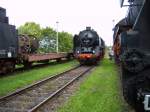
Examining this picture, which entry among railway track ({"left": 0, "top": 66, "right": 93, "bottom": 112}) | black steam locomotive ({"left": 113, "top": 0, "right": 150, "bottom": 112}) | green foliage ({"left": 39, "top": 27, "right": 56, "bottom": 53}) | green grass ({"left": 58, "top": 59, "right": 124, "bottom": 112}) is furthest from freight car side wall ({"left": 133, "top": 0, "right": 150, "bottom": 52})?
green foliage ({"left": 39, "top": 27, "right": 56, "bottom": 53})

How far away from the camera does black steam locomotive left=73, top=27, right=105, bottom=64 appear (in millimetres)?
30953

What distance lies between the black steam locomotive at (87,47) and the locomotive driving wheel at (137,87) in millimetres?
24066

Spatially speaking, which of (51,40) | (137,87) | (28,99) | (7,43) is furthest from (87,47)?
(51,40)

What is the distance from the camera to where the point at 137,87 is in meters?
6.45

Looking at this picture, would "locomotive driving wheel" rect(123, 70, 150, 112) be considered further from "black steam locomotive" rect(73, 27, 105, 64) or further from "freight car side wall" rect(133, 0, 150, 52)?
"black steam locomotive" rect(73, 27, 105, 64)

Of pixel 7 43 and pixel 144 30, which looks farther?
pixel 7 43

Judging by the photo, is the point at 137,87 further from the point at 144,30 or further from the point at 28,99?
the point at 28,99

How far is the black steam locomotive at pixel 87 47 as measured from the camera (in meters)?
31.0

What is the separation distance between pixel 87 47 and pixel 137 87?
2517cm

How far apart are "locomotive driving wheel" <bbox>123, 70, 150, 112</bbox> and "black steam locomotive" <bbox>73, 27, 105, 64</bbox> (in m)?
24.1

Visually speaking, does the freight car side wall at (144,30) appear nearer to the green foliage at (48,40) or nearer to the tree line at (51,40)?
the green foliage at (48,40)

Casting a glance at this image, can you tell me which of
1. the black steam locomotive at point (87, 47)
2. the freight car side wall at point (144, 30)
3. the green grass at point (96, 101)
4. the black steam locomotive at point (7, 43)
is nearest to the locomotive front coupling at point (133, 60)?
the freight car side wall at point (144, 30)

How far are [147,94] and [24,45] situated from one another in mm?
22229

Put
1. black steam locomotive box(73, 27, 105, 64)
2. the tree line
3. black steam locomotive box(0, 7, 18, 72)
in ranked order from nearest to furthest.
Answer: black steam locomotive box(0, 7, 18, 72), black steam locomotive box(73, 27, 105, 64), the tree line
